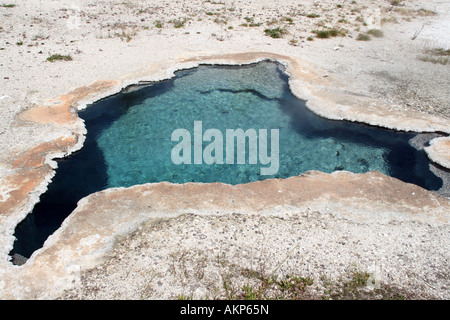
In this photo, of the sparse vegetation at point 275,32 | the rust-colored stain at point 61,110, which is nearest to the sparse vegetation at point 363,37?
→ the sparse vegetation at point 275,32

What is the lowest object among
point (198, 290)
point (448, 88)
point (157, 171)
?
point (157, 171)

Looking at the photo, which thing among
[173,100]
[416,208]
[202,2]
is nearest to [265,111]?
[173,100]

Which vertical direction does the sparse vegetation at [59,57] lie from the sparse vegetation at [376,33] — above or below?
below

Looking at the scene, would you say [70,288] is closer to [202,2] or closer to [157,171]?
[157,171]

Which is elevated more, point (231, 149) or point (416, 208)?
point (416, 208)

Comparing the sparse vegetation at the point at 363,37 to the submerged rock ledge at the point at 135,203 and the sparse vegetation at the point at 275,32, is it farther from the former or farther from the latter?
the submerged rock ledge at the point at 135,203

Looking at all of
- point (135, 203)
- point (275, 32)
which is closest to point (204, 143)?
point (135, 203)

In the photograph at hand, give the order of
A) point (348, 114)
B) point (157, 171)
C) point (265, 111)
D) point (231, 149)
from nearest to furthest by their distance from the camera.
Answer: point (157, 171) < point (231, 149) < point (348, 114) < point (265, 111)
